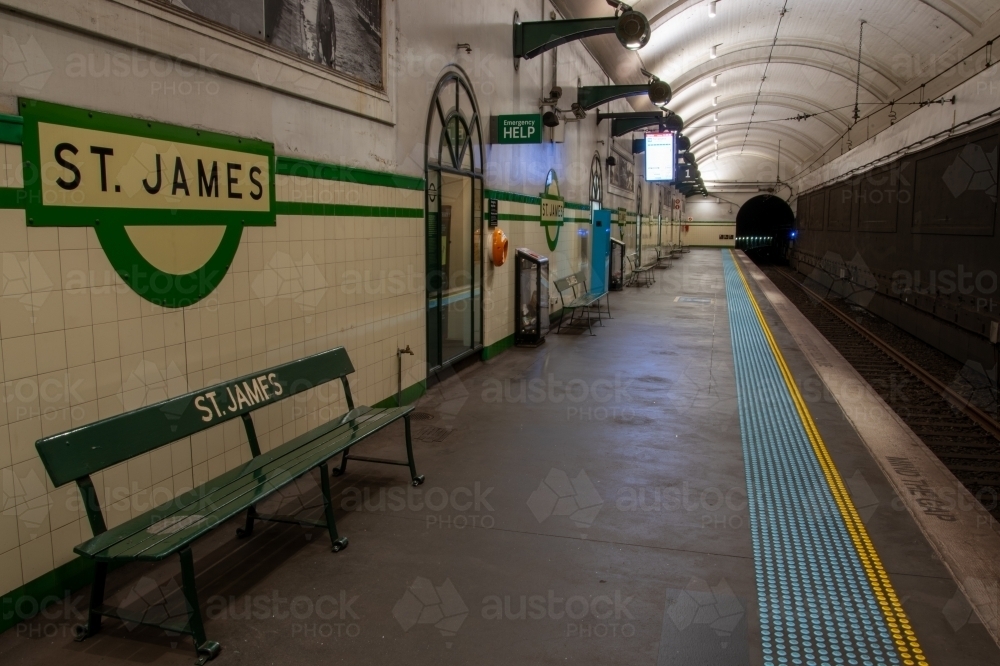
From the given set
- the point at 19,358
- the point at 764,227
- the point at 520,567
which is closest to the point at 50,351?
the point at 19,358

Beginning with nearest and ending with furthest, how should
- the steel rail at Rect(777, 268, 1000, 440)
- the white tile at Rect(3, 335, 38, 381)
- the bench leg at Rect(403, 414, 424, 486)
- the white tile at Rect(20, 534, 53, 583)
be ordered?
the white tile at Rect(3, 335, 38, 381), the white tile at Rect(20, 534, 53, 583), the bench leg at Rect(403, 414, 424, 486), the steel rail at Rect(777, 268, 1000, 440)

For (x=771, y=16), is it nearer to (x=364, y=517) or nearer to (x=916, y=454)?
(x=916, y=454)

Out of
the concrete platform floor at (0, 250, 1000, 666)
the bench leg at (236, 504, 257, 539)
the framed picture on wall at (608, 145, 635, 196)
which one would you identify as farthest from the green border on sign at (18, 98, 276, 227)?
the framed picture on wall at (608, 145, 635, 196)

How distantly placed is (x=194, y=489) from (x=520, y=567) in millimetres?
1599

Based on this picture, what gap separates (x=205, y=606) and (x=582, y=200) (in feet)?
40.9

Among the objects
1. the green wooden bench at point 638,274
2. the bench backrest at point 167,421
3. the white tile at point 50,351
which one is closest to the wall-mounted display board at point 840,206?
the green wooden bench at point 638,274

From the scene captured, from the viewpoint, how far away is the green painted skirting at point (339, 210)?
4.62 metres

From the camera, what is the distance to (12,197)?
2869 mm

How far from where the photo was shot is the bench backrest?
275 cm

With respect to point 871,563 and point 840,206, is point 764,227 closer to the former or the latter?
point 840,206

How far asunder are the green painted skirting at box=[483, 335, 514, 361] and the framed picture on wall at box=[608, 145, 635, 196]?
946 cm

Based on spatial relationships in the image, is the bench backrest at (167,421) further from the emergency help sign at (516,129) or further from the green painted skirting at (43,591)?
the emergency help sign at (516,129)

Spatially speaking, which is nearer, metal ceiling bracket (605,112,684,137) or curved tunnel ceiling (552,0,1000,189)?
curved tunnel ceiling (552,0,1000,189)

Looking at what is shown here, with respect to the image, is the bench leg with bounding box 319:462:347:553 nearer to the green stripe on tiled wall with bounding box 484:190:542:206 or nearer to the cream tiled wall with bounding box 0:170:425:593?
the cream tiled wall with bounding box 0:170:425:593
